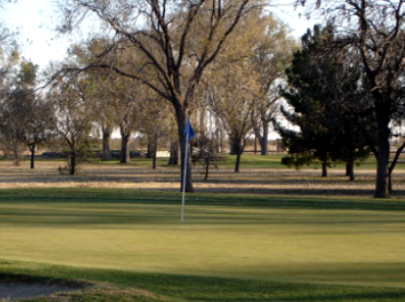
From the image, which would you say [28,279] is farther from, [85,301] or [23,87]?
[23,87]

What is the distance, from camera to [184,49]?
31.3 metres

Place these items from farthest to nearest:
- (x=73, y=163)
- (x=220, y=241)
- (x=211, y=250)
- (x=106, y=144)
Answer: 1. (x=106, y=144)
2. (x=73, y=163)
3. (x=220, y=241)
4. (x=211, y=250)

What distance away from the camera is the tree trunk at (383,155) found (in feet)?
109

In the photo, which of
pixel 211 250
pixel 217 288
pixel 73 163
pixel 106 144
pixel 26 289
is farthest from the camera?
pixel 106 144

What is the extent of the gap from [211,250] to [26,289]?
13.2 ft

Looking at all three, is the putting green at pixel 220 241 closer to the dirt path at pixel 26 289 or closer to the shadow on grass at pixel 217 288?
the shadow on grass at pixel 217 288

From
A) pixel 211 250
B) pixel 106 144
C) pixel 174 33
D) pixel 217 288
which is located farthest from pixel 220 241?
pixel 106 144

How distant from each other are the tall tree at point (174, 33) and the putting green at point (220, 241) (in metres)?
11.6

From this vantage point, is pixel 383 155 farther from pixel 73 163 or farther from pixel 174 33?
pixel 73 163

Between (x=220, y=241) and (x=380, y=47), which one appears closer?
(x=220, y=241)

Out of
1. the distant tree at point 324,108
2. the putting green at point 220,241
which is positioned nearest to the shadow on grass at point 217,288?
the putting green at point 220,241

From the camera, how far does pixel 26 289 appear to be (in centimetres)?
848

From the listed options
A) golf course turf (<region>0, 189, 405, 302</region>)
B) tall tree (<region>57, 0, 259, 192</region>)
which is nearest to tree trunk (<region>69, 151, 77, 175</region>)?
tall tree (<region>57, 0, 259, 192</region>)

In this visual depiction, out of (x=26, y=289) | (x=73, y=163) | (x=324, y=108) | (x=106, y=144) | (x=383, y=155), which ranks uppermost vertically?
(x=324, y=108)
